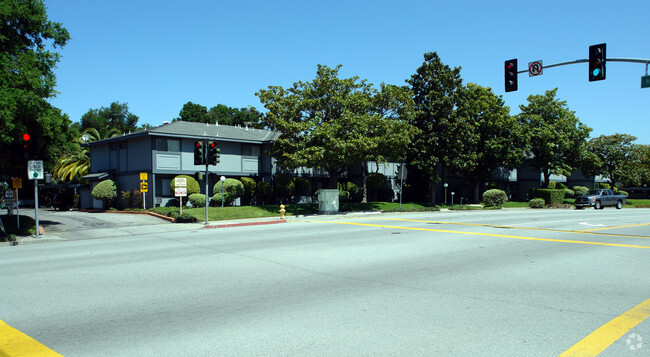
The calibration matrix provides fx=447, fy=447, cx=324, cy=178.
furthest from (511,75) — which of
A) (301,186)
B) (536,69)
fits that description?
(301,186)

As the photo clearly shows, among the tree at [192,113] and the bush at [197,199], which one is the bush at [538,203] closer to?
the bush at [197,199]

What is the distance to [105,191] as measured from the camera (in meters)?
31.4

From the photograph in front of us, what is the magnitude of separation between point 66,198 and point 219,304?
1429 inches

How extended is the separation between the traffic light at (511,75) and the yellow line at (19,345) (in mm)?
15740

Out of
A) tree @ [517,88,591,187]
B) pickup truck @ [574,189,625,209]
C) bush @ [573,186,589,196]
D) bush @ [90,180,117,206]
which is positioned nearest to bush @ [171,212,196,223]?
bush @ [90,180,117,206]

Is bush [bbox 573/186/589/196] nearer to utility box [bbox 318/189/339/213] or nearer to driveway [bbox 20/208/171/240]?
utility box [bbox 318/189/339/213]

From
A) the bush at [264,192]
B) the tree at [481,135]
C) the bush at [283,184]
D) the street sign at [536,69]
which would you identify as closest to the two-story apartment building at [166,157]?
the bush at [283,184]

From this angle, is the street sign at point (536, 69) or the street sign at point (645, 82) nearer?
the street sign at point (645, 82)

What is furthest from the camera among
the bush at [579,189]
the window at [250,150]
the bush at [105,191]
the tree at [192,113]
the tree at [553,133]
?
the tree at [192,113]

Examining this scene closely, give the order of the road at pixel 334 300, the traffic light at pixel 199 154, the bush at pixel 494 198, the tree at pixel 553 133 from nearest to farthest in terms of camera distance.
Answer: the road at pixel 334 300
the traffic light at pixel 199 154
the bush at pixel 494 198
the tree at pixel 553 133

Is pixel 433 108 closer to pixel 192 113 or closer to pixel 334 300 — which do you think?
pixel 334 300

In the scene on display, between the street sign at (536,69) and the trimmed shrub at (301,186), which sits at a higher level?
the street sign at (536,69)

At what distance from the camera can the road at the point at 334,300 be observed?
5.02 meters

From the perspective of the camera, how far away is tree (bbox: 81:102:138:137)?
235 ft
